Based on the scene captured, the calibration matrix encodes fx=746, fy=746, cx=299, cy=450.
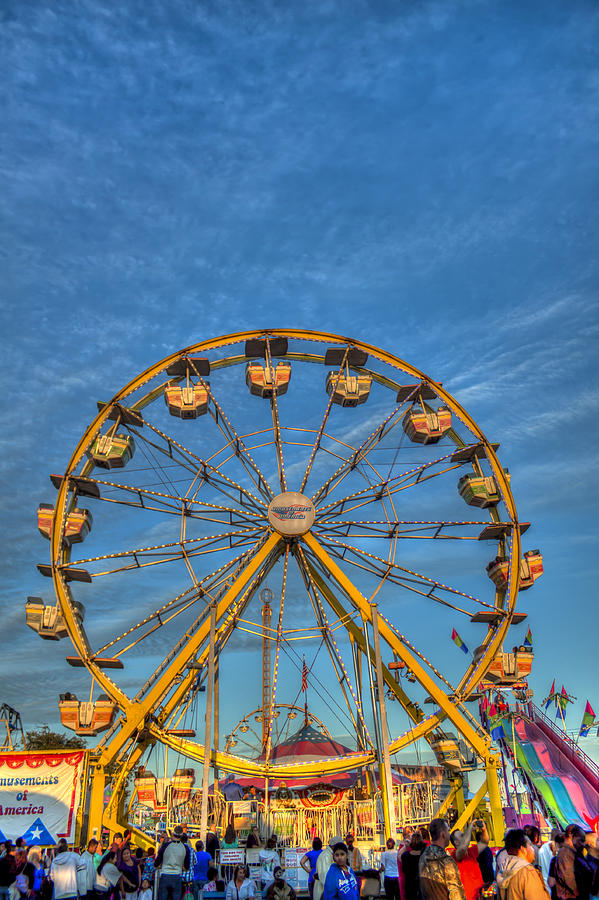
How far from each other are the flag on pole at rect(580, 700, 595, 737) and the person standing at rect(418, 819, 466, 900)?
32.8 metres

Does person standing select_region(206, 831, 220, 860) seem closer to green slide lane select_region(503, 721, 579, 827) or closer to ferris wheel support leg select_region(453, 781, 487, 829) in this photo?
ferris wheel support leg select_region(453, 781, 487, 829)

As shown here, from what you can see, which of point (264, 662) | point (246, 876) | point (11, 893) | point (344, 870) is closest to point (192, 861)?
point (246, 876)

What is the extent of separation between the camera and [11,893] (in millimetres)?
8953

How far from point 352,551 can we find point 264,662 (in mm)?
22202

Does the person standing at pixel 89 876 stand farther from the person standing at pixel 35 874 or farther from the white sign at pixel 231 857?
the white sign at pixel 231 857

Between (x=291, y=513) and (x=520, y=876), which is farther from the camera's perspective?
(x=291, y=513)

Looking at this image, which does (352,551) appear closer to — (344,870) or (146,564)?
(146,564)

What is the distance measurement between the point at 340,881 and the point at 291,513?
46.9 feet

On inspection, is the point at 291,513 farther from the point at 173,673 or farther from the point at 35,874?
the point at 35,874

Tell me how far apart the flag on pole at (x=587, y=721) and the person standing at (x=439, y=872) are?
108ft

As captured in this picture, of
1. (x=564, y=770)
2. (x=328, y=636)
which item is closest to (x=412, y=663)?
(x=328, y=636)

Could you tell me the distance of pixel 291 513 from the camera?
21.3 metres

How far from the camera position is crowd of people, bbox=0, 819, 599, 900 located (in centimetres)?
549

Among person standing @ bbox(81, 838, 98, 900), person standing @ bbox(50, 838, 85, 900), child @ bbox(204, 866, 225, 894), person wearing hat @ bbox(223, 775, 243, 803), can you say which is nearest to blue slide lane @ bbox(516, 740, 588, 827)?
person wearing hat @ bbox(223, 775, 243, 803)
